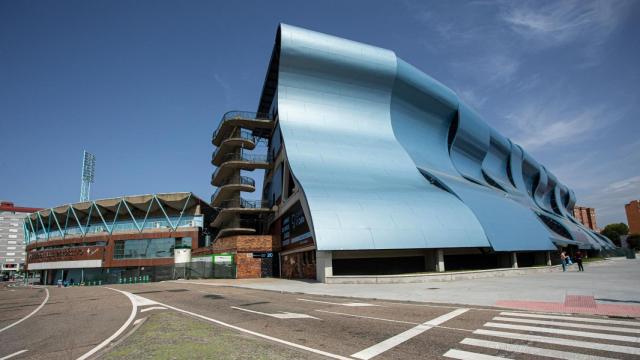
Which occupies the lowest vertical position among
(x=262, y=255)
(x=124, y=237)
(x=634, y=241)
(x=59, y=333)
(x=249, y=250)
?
(x=634, y=241)

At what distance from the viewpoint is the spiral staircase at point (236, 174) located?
153ft

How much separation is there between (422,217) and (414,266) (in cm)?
462

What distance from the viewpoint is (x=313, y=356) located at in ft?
21.1

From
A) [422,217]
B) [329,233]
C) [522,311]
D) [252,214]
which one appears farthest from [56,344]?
[252,214]

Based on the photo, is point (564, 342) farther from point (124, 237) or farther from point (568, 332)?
point (124, 237)

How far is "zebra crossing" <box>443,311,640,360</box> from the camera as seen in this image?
6369 millimetres

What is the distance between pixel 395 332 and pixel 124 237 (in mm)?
63861

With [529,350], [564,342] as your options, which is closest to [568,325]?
[564,342]

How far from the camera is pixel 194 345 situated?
7418mm

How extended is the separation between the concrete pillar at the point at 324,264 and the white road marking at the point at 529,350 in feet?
62.7

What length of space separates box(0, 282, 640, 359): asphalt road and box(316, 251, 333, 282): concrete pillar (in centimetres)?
1321

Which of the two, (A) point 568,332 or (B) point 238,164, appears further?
(B) point 238,164

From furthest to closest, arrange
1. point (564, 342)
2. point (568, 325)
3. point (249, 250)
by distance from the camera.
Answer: point (249, 250) < point (568, 325) < point (564, 342)

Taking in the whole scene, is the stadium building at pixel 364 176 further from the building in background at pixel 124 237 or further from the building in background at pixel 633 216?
the building in background at pixel 633 216
